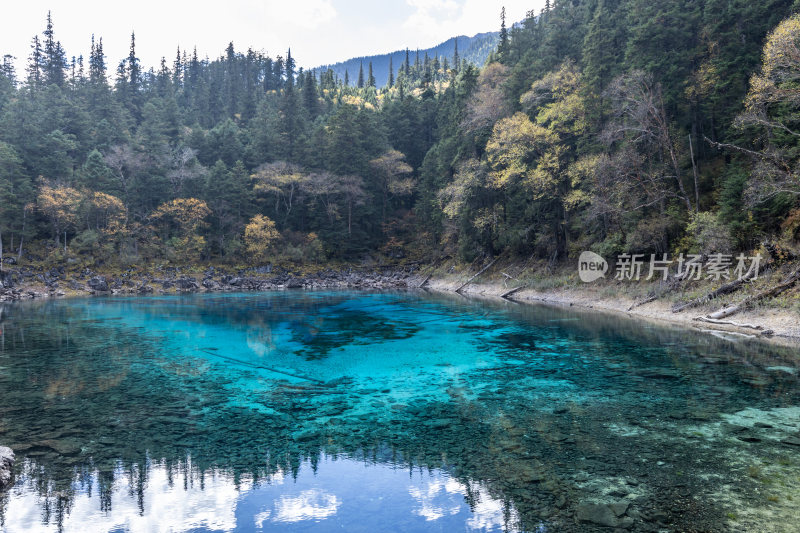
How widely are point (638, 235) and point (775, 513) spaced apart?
20.2 metres

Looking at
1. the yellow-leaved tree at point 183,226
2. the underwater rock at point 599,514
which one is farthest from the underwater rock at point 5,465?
the yellow-leaved tree at point 183,226

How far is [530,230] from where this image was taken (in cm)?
3341

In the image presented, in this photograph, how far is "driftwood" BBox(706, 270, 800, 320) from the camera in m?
15.4

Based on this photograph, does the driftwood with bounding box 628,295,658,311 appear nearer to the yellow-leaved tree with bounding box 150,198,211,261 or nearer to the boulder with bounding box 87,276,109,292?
the boulder with bounding box 87,276,109,292

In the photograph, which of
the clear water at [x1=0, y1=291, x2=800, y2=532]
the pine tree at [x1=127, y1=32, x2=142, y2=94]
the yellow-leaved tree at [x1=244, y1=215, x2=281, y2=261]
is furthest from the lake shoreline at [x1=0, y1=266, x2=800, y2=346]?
the pine tree at [x1=127, y1=32, x2=142, y2=94]

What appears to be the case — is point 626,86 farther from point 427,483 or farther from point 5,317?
point 5,317

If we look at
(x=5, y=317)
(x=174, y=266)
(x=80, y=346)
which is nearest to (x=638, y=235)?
(x=80, y=346)

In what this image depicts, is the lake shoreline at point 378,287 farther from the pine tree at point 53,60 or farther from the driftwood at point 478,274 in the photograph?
the pine tree at point 53,60

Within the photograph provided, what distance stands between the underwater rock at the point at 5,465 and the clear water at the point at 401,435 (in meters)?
0.15

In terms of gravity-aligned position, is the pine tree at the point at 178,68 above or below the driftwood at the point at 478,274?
above

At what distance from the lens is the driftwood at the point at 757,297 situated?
15.4m

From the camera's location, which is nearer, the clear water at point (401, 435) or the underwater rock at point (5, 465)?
the clear water at point (401, 435)

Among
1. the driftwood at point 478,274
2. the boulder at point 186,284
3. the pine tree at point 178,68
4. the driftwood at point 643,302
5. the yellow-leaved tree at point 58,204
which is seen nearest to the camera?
the driftwood at point 643,302

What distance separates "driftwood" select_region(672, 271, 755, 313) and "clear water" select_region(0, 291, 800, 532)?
4.32 meters
